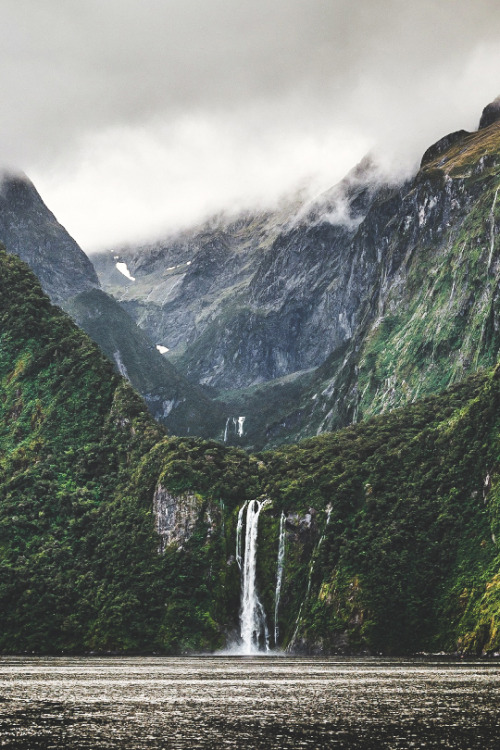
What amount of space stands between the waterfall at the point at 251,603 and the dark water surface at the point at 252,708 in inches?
2634

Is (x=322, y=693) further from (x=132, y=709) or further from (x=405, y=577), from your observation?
(x=405, y=577)

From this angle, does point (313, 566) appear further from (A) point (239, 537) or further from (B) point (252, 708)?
(B) point (252, 708)

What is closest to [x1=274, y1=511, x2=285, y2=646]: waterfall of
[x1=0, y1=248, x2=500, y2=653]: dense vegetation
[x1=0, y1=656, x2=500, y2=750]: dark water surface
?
[x1=0, y1=248, x2=500, y2=653]: dense vegetation

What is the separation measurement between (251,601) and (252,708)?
4597 inches

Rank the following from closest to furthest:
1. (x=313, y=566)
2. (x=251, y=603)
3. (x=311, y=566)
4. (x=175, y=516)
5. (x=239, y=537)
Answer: (x=313, y=566), (x=311, y=566), (x=251, y=603), (x=239, y=537), (x=175, y=516)

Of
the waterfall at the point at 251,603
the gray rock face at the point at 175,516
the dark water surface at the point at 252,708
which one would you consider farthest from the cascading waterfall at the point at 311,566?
the dark water surface at the point at 252,708

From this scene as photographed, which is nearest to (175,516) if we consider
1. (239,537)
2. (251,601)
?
(239,537)

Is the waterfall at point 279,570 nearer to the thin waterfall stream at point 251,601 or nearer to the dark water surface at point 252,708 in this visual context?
the thin waterfall stream at point 251,601

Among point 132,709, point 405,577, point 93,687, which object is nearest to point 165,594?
point 405,577

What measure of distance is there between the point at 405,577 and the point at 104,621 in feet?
188

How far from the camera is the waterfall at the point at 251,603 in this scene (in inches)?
7116

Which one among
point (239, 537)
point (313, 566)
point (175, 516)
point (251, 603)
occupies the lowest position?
point (251, 603)

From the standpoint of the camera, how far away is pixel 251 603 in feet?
610

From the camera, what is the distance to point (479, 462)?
180m
